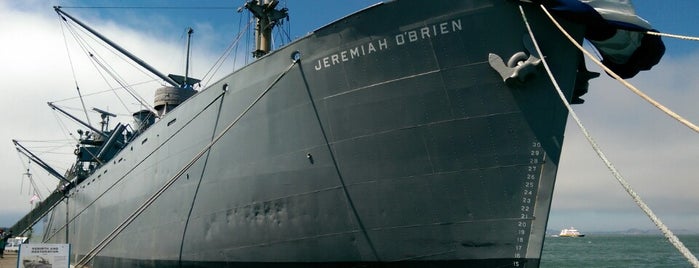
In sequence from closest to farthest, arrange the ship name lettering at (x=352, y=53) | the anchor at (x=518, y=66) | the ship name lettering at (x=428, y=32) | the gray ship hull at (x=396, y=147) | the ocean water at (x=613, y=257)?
the anchor at (x=518, y=66) → the gray ship hull at (x=396, y=147) → the ship name lettering at (x=428, y=32) → the ship name lettering at (x=352, y=53) → the ocean water at (x=613, y=257)

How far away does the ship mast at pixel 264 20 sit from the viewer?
15281 millimetres

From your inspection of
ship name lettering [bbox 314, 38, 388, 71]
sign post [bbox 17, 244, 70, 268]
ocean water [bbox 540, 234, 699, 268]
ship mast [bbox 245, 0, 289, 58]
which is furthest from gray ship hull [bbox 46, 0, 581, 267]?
ocean water [bbox 540, 234, 699, 268]

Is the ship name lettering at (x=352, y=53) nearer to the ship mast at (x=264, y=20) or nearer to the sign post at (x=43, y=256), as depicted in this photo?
the ship mast at (x=264, y=20)

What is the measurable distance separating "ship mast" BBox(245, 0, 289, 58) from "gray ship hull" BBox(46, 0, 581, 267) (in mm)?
4679

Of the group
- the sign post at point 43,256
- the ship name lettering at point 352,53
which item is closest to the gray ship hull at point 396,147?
the ship name lettering at point 352,53

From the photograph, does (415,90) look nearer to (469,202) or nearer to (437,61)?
(437,61)

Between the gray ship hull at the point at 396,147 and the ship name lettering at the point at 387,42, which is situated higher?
the ship name lettering at the point at 387,42

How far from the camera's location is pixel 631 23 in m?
8.21

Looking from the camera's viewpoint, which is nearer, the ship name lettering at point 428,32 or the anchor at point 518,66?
the anchor at point 518,66

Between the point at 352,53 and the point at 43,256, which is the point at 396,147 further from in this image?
the point at 43,256

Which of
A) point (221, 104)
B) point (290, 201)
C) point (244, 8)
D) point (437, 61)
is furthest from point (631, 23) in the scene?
point (244, 8)

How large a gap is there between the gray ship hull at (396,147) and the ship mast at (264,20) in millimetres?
4679

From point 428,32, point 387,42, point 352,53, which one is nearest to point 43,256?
point 352,53

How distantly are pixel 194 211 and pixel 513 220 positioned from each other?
7.51 metres
